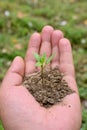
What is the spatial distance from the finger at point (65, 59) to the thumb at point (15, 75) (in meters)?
0.28

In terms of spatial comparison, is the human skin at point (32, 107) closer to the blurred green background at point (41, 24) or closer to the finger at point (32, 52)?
the finger at point (32, 52)

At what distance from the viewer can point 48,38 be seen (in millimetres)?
2785

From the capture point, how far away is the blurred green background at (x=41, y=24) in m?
3.78

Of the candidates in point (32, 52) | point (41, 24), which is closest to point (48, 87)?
point (32, 52)

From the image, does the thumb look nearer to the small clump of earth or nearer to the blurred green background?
the small clump of earth

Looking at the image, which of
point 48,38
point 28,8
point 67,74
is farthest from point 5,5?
point 67,74

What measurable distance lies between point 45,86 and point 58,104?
19cm

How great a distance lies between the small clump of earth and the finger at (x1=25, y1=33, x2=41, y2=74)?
82mm

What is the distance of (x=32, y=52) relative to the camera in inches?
107

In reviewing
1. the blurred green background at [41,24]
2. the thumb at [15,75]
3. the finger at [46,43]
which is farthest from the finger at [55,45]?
the blurred green background at [41,24]

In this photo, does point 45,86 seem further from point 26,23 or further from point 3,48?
point 26,23

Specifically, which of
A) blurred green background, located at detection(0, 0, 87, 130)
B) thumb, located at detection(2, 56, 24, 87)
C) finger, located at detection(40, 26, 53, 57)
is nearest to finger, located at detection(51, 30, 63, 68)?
finger, located at detection(40, 26, 53, 57)

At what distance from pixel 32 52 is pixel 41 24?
5.47ft

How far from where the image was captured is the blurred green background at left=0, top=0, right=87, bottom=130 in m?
3.78
